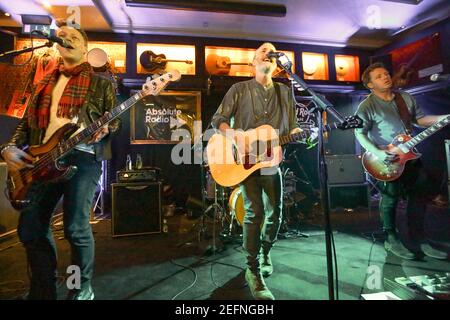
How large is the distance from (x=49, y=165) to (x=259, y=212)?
158 cm

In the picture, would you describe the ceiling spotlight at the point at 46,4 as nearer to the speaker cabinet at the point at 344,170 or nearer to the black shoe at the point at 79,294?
the black shoe at the point at 79,294

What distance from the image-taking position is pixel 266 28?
18.6ft

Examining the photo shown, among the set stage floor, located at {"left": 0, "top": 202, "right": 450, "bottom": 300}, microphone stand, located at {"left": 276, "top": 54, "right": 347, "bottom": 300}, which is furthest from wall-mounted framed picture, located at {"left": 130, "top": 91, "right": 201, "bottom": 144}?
microphone stand, located at {"left": 276, "top": 54, "right": 347, "bottom": 300}

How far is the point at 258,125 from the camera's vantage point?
2240mm

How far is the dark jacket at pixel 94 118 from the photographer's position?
6.01 feet

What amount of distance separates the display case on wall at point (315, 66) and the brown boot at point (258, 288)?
5.71 meters

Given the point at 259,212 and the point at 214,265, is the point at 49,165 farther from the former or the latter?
the point at 214,265

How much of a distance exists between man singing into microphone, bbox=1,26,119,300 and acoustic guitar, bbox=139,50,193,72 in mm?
3844

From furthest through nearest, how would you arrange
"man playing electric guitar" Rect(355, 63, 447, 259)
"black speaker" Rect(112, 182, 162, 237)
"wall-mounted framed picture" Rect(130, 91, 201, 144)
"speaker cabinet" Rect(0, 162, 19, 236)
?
"wall-mounted framed picture" Rect(130, 91, 201, 144)
"black speaker" Rect(112, 182, 162, 237)
"speaker cabinet" Rect(0, 162, 19, 236)
"man playing electric guitar" Rect(355, 63, 447, 259)

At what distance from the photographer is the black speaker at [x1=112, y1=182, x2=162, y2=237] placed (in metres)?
3.76

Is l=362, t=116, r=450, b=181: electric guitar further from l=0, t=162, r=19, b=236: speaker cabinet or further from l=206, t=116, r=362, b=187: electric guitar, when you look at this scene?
l=0, t=162, r=19, b=236: speaker cabinet

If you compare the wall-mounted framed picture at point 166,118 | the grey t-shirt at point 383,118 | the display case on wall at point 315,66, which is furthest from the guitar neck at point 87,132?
the display case on wall at point 315,66

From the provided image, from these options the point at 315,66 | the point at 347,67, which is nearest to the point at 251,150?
the point at 315,66
